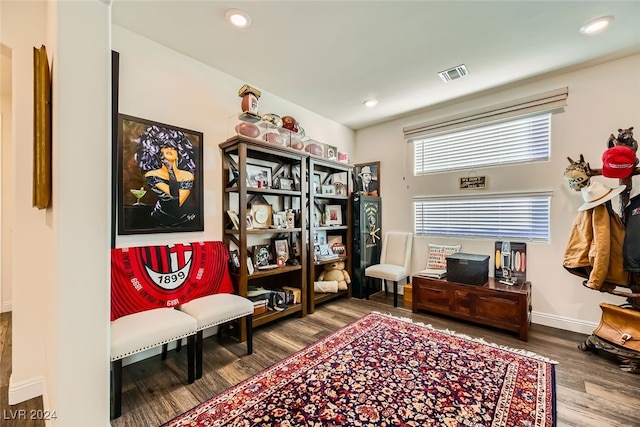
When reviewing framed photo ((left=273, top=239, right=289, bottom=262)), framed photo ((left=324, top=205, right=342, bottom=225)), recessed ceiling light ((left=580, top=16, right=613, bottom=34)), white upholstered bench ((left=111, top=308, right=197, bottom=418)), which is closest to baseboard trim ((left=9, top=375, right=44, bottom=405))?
white upholstered bench ((left=111, top=308, right=197, bottom=418))

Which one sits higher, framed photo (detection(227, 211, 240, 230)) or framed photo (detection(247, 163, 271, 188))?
framed photo (detection(247, 163, 271, 188))

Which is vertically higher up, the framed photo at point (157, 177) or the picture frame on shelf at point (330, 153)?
the picture frame on shelf at point (330, 153)

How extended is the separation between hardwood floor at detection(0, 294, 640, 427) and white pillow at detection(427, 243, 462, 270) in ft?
2.30

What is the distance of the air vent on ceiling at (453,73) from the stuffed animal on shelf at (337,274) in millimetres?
2587

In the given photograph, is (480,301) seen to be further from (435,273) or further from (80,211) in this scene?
(80,211)

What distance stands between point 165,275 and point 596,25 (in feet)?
13.2

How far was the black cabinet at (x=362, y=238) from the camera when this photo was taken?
3857 mm

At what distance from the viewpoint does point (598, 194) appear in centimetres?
224

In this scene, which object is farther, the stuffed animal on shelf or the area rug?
the stuffed animal on shelf

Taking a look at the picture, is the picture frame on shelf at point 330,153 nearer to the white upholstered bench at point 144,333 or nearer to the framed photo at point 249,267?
the framed photo at point 249,267

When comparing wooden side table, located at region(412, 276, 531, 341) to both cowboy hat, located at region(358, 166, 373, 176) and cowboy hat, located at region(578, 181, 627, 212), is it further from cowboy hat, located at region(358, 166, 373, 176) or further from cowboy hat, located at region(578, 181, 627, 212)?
cowboy hat, located at region(358, 166, 373, 176)

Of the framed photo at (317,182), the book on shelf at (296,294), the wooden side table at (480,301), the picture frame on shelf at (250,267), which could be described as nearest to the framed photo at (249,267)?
the picture frame on shelf at (250,267)

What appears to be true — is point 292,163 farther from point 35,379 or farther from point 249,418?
point 35,379

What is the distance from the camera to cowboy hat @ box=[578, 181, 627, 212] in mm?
2188
